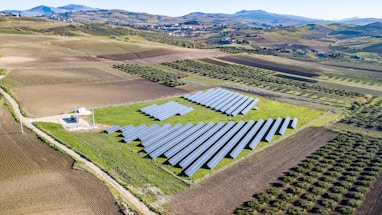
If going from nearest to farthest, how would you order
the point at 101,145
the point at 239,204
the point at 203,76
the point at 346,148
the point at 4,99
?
the point at 239,204 → the point at 101,145 → the point at 346,148 → the point at 4,99 → the point at 203,76

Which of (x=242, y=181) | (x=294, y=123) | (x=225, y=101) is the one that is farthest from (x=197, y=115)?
(x=242, y=181)

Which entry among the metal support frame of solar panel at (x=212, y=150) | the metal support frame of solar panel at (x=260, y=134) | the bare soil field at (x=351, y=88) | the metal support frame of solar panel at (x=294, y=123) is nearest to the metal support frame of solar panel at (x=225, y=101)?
the metal support frame of solar panel at (x=212, y=150)

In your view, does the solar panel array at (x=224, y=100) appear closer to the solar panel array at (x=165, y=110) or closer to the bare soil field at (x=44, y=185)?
the solar panel array at (x=165, y=110)

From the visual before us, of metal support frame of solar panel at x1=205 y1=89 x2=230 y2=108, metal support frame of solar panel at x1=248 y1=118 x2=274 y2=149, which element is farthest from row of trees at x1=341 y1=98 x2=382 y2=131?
metal support frame of solar panel at x1=205 y1=89 x2=230 y2=108

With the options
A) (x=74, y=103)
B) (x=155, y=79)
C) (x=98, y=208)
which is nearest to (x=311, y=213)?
(x=98, y=208)

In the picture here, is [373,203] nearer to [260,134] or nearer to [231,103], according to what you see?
[260,134]

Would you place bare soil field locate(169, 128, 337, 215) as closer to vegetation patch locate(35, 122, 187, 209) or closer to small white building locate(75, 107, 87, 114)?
vegetation patch locate(35, 122, 187, 209)

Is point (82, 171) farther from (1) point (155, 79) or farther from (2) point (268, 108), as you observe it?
(1) point (155, 79)
